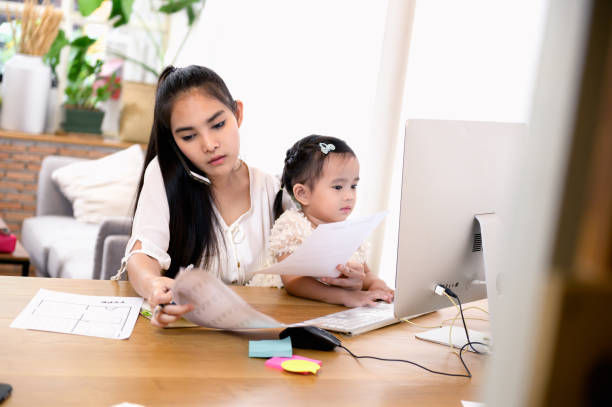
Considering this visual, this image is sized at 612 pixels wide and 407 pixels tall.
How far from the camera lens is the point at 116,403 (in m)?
0.77

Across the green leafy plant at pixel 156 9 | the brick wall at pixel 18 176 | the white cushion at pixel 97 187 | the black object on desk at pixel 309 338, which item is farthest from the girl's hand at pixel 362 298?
the green leafy plant at pixel 156 9

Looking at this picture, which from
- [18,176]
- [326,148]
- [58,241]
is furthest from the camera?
[18,176]

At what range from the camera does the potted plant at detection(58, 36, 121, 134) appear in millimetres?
4223

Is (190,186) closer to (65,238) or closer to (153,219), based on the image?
(153,219)

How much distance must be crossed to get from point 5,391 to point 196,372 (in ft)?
0.86

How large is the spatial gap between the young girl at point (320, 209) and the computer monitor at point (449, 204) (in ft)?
1.02

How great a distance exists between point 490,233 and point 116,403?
0.71 m

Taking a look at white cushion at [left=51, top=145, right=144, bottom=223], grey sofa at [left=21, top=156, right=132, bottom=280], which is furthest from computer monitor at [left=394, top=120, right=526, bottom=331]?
white cushion at [left=51, top=145, right=144, bottom=223]

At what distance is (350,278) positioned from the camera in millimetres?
1521

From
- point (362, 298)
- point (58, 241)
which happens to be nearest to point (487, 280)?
point (362, 298)

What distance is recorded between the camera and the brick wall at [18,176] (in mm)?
3840

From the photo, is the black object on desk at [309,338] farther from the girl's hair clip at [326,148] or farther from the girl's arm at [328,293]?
Answer: the girl's hair clip at [326,148]

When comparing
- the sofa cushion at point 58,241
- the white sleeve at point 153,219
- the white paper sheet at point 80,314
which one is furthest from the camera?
the sofa cushion at point 58,241

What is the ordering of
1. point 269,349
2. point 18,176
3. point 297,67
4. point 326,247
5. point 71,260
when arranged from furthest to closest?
point 18,176
point 297,67
point 71,260
point 326,247
point 269,349
